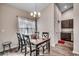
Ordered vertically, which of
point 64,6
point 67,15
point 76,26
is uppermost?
point 64,6

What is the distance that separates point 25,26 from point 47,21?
45 cm

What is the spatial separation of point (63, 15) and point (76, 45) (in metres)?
0.61

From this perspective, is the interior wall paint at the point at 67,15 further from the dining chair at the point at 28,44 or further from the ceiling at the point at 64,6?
the dining chair at the point at 28,44

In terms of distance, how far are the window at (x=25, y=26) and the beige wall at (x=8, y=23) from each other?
3.8 inches

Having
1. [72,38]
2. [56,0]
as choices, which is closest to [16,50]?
[72,38]

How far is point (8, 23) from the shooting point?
74.4 inches

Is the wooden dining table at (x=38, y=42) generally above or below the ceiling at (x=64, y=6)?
below

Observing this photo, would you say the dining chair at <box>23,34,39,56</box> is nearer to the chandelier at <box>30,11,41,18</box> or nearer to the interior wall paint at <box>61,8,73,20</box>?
the chandelier at <box>30,11,41,18</box>

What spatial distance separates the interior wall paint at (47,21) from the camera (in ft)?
6.36

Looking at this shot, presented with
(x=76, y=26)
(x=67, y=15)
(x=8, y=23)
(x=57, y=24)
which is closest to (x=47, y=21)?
(x=57, y=24)

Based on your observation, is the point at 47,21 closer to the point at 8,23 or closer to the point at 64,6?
the point at 64,6

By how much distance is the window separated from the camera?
1.92m

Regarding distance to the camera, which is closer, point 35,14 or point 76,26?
point 76,26

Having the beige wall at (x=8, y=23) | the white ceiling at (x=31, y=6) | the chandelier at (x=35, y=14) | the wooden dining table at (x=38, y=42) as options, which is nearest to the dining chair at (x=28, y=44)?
the wooden dining table at (x=38, y=42)
